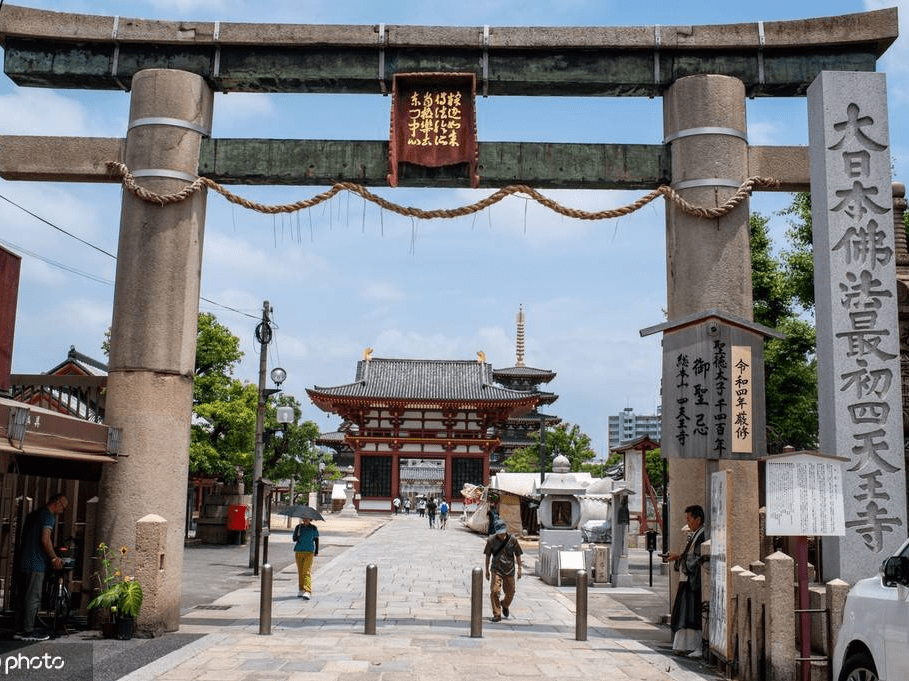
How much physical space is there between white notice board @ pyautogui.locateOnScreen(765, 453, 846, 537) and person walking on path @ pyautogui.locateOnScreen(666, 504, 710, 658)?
6.51 feet

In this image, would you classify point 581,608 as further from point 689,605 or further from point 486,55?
point 486,55

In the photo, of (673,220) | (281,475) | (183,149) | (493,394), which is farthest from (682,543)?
(493,394)

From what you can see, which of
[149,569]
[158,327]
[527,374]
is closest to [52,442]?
[149,569]

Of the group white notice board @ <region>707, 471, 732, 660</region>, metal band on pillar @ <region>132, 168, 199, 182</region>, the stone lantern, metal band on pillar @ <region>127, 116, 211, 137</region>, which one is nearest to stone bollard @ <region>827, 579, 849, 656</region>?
white notice board @ <region>707, 471, 732, 660</region>

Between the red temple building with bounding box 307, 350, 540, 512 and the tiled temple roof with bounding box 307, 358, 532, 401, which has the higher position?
the tiled temple roof with bounding box 307, 358, 532, 401

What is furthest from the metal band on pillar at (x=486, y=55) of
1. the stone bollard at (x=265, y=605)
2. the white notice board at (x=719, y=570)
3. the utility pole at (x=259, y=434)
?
the utility pole at (x=259, y=434)

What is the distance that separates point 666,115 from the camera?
11.9m

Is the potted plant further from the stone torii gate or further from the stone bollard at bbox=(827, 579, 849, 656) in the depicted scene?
the stone bollard at bbox=(827, 579, 849, 656)

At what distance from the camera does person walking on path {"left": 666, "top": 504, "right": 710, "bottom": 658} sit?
10.1 m

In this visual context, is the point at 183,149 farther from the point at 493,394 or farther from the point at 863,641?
the point at 493,394

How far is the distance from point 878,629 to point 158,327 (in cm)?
877

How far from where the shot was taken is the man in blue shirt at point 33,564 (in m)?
9.73

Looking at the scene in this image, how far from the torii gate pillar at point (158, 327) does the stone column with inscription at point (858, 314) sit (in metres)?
7.91

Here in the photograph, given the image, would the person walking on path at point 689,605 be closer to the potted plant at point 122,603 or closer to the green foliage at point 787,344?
the potted plant at point 122,603
